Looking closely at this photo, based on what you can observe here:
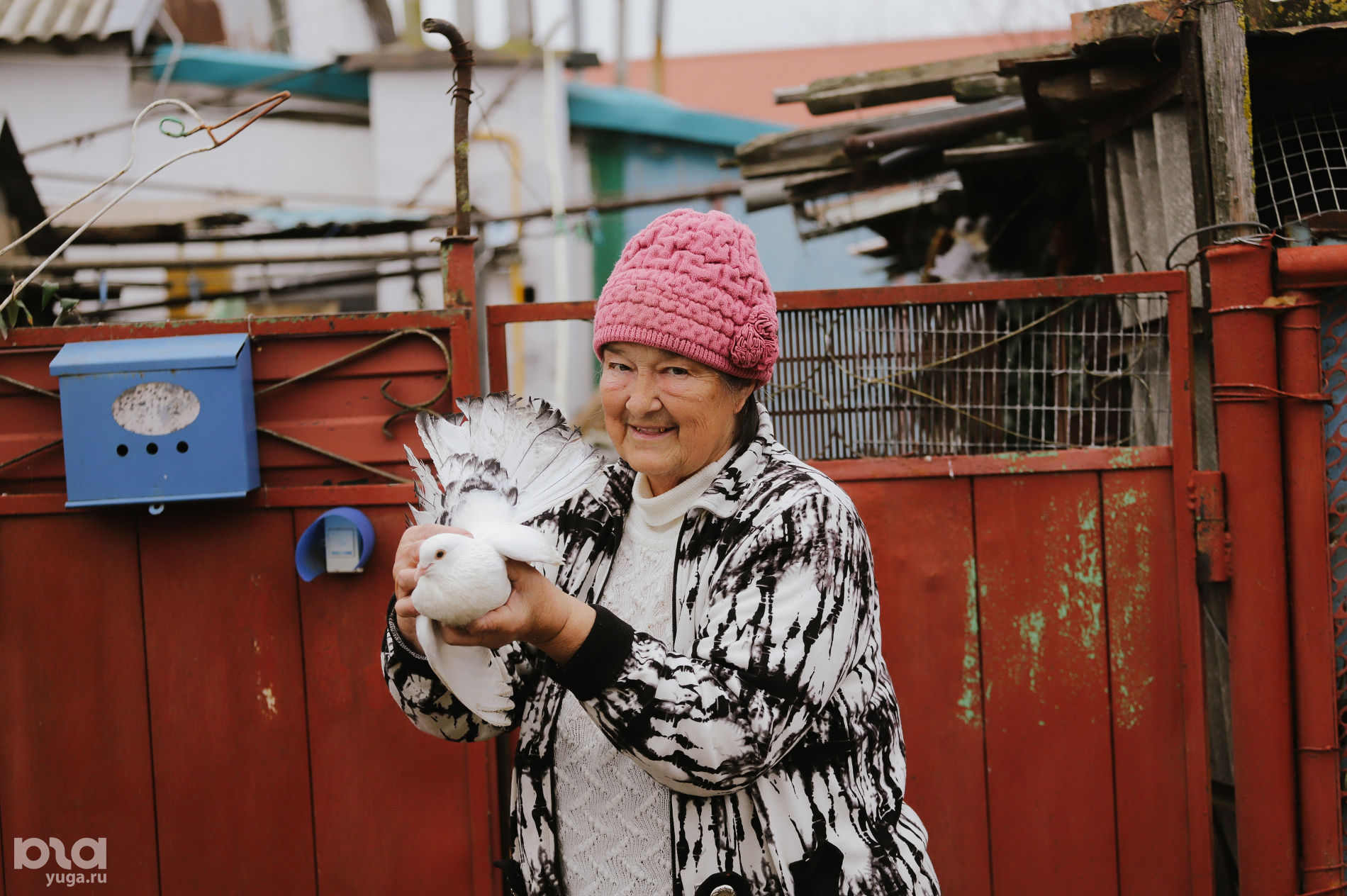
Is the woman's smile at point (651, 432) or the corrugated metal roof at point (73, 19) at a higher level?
the corrugated metal roof at point (73, 19)

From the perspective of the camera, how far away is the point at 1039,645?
9.18 ft

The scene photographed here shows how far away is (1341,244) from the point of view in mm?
2525

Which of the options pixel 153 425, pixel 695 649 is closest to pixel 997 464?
pixel 695 649

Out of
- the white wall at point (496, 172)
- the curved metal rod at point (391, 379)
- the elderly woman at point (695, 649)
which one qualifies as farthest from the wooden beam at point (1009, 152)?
the white wall at point (496, 172)

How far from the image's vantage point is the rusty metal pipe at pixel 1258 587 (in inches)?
101

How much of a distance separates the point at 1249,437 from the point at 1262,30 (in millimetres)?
1237

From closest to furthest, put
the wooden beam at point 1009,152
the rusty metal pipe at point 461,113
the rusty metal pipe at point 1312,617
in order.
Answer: the rusty metal pipe at point 461,113 → the rusty metal pipe at point 1312,617 → the wooden beam at point 1009,152

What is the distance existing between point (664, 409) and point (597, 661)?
18.1 inches

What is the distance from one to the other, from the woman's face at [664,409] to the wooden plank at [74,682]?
6.44 feet

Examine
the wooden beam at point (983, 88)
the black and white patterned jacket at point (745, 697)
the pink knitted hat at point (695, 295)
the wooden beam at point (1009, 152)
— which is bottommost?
the black and white patterned jacket at point (745, 697)

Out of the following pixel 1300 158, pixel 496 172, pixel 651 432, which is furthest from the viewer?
pixel 496 172

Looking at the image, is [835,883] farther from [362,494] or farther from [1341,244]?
[1341,244]

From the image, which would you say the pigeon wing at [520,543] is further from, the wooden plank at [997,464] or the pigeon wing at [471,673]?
the wooden plank at [997,464]

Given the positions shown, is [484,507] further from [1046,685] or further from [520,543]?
[1046,685]
